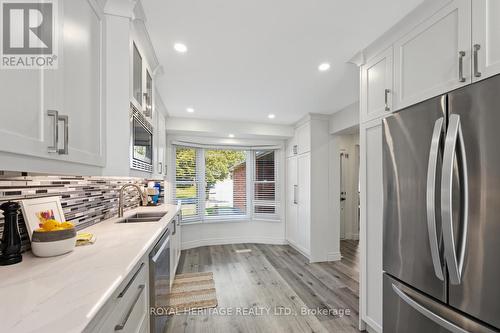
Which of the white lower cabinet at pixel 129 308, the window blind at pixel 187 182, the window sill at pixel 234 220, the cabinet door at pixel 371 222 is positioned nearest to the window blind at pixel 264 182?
the window sill at pixel 234 220

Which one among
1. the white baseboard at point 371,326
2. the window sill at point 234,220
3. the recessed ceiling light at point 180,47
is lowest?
the white baseboard at point 371,326

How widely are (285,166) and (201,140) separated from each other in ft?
6.07

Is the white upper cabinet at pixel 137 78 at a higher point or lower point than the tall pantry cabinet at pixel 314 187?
higher

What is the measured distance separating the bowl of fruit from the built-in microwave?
A: 1.78 feet

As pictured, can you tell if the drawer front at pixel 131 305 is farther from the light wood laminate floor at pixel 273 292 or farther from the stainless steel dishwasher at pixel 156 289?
the light wood laminate floor at pixel 273 292

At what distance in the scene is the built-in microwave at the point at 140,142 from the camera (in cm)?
162

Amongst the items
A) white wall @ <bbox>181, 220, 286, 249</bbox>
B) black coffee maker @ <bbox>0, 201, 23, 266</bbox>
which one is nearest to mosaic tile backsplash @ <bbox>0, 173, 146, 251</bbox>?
black coffee maker @ <bbox>0, 201, 23, 266</bbox>

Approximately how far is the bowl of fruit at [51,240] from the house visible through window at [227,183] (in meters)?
3.46

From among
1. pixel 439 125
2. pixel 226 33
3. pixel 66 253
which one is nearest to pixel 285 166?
pixel 226 33

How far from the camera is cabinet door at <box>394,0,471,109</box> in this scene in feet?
4.03

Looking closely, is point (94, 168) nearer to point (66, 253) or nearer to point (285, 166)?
point (66, 253)

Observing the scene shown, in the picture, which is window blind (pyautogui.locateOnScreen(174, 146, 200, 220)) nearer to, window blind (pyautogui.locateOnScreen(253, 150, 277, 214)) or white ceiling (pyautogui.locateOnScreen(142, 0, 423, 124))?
window blind (pyautogui.locateOnScreen(253, 150, 277, 214))

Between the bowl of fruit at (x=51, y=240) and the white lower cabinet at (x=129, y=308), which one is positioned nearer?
the white lower cabinet at (x=129, y=308)

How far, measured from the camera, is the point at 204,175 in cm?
478
